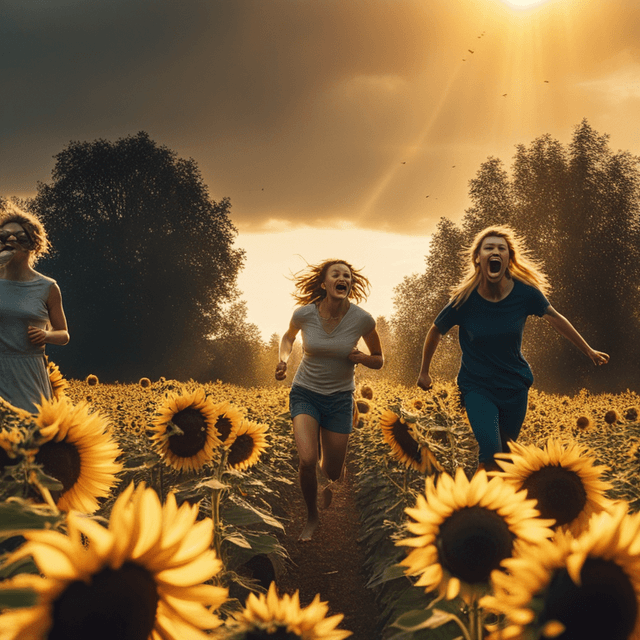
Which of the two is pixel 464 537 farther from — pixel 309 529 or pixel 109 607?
pixel 309 529

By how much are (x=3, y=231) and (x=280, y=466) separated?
547 centimetres

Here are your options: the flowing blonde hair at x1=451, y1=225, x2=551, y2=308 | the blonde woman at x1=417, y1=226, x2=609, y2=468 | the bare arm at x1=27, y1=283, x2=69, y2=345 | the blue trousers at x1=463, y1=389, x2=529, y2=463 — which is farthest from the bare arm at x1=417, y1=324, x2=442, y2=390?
the bare arm at x1=27, y1=283, x2=69, y2=345

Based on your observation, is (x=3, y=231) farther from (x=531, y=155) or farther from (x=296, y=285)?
(x=531, y=155)

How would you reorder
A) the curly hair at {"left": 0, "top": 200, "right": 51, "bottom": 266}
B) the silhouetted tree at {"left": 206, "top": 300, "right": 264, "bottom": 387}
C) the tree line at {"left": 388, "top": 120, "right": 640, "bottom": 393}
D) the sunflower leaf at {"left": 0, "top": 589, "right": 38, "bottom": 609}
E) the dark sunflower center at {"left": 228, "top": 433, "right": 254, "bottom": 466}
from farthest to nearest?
the silhouetted tree at {"left": 206, "top": 300, "right": 264, "bottom": 387}, the tree line at {"left": 388, "top": 120, "right": 640, "bottom": 393}, the dark sunflower center at {"left": 228, "top": 433, "right": 254, "bottom": 466}, the curly hair at {"left": 0, "top": 200, "right": 51, "bottom": 266}, the sunflower leaf at {"left": 0, "top": 589, "right": 38, "bottom": 609}

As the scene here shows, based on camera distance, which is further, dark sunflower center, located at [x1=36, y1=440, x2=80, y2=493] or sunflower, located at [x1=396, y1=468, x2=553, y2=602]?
dark sunflower center, located at [x1=36, y1=440, x2=80, y2=493]

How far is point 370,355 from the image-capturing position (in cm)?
504

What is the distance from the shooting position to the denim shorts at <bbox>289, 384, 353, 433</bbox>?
4799mm

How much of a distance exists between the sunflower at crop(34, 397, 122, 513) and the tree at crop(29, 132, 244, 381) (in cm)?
2767

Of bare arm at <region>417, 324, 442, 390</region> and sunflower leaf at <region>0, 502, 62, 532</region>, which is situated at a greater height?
bare arm at <region>417, 324, 442, 390</region>

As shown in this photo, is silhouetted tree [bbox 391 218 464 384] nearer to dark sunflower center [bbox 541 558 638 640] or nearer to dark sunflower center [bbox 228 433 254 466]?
dark sunflower center [bbox 228 433 254 466]

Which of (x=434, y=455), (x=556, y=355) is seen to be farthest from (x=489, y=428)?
(x=556, y=355)

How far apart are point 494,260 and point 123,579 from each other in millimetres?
3642

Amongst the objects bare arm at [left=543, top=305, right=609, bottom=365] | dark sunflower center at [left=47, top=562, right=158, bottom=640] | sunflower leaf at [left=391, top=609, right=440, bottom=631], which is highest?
bare arm at [left=543, top=305, right=609, bottom=365]

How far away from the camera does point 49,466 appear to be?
4.47ft
